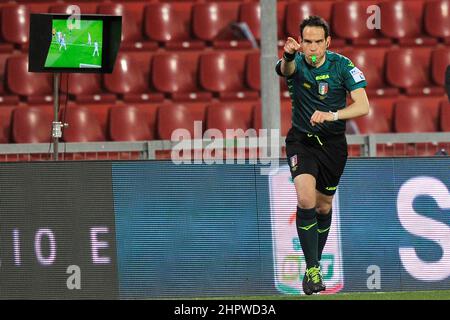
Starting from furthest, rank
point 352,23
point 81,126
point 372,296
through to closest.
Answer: point 352,23 < point 81,126 < point 372,296

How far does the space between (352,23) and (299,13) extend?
0.82 metres

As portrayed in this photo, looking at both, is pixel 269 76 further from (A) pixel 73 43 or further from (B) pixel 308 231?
(B) pixel 308 231

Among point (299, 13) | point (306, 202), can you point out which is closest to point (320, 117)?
point (306, 202)

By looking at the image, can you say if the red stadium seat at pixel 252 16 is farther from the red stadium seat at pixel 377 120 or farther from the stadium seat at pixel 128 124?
the stadium seat at pixel 128 124

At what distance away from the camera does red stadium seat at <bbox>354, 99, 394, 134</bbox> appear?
49.0 ft

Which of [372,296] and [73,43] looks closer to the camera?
[372,296]

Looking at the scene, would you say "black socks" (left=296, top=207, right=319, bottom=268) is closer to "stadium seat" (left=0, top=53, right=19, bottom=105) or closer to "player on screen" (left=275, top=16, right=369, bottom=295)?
"player on screen" (left=275, top=16, right=369, bottom=295)

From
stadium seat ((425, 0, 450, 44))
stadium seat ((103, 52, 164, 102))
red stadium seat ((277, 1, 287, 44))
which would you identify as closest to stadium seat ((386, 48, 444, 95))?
stadium seat ((425, 0, 450, 44))

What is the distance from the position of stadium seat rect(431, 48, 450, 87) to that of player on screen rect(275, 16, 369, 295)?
6.92 metres

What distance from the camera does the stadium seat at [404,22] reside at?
16.4m

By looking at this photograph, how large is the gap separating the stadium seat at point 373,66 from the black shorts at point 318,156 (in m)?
6.56

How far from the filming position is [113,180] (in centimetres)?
1012

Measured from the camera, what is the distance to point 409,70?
15.8m
